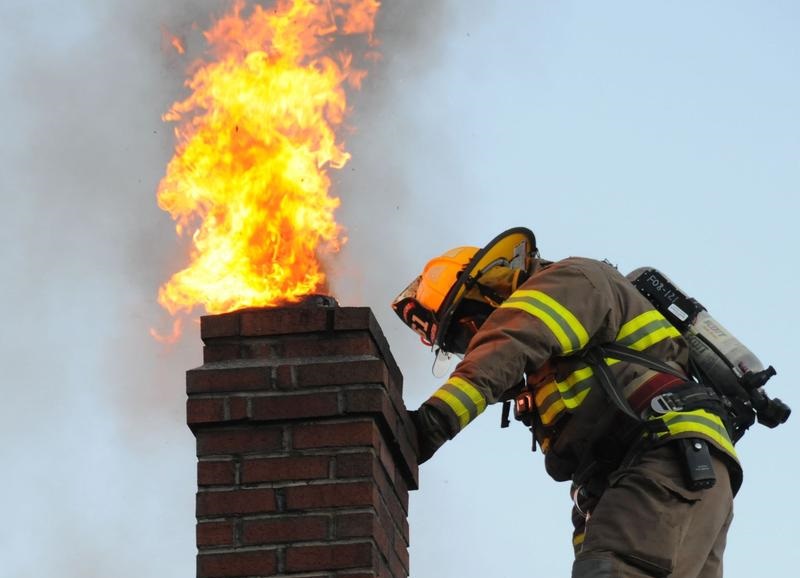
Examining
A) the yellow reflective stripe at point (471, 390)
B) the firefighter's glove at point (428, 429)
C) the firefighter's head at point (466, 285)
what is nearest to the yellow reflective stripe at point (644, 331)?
the firefighter's head at point (466, 285)

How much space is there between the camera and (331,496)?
14.6ft

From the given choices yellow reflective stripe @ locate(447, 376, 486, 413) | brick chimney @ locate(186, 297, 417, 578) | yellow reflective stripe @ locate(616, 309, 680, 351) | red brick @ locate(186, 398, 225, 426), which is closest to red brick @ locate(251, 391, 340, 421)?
brick chimney @ locate(186, 297, 417, 578)

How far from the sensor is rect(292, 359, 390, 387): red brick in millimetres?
4570

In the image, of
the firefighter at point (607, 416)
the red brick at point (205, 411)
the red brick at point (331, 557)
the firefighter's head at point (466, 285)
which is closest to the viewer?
the red brick at point (331, 557)

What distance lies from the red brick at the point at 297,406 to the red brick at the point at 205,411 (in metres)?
0.11

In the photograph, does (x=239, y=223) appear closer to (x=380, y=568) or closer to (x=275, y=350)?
(x=275, y=350)

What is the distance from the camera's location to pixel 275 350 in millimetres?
4711

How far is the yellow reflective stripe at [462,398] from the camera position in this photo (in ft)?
16.6

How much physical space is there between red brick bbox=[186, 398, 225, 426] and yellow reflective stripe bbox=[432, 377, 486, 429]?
34.3 inches

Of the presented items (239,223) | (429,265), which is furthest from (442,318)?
(239,223)

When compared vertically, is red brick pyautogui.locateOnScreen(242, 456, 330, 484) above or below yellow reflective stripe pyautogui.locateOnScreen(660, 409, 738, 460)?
below

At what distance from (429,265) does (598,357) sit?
1334mm

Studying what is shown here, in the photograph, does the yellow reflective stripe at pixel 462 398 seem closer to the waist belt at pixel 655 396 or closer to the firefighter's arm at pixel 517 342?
the firefighter's arm at pixel 517 342

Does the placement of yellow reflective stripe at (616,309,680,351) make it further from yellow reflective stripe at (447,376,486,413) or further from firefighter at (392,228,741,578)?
yellow reflective stripe at (447,376,486,413)
